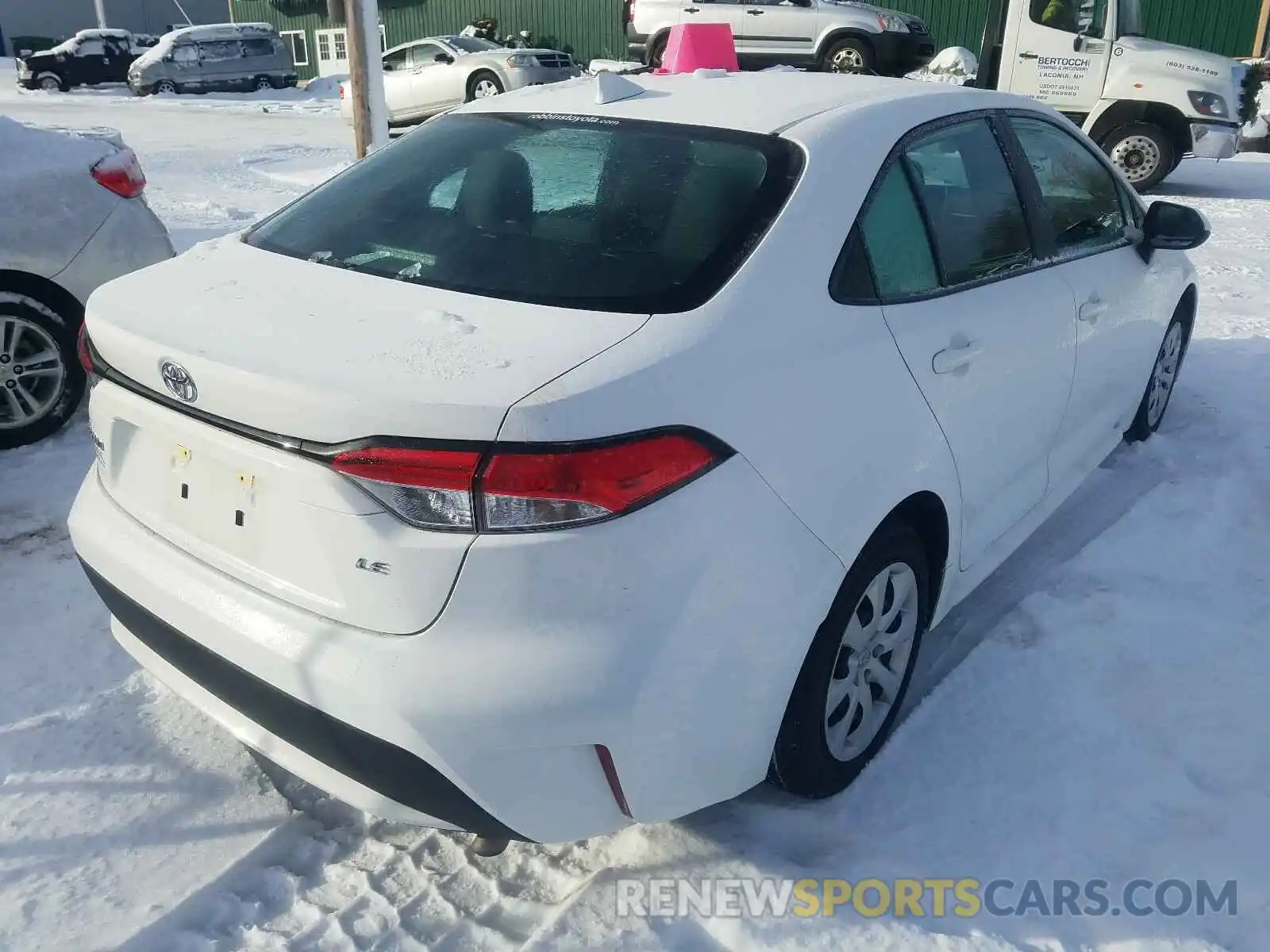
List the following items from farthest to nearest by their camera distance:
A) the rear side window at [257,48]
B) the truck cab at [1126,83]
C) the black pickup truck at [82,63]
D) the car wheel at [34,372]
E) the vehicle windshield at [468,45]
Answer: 1. the black pickup truck at [82,63]
2. the rear side window at [257,48]
3. the vehicle windshield at [468,45]
4. the truck cab at [1126,83]
5. the car wheel at [34,372]

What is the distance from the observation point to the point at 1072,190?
356 centimetres

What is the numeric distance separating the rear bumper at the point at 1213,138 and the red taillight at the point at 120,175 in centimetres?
1072

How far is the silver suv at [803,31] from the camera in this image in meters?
15.5

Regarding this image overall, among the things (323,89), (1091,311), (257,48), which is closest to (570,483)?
(1091,311)

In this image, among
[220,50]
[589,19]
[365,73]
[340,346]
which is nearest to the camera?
[340,346]

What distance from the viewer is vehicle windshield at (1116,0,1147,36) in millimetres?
11352

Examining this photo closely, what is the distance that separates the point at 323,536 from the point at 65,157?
358 centimetres

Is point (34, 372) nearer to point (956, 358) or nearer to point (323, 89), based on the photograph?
point (956, 358)

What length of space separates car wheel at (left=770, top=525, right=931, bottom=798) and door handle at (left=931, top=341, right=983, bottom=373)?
409mm

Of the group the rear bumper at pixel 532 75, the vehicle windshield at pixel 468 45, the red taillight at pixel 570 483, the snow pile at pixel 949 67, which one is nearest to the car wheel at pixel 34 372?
the red taillight at pixel 570 483

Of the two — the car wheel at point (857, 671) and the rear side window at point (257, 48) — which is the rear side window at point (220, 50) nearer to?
the rear side window at point (257, 48)

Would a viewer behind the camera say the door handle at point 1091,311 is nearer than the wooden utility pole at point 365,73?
Yes

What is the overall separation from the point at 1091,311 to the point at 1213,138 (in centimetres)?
965

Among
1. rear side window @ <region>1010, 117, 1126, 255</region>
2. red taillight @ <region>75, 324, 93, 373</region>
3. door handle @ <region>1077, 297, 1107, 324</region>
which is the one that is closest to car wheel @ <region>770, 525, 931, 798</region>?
door handle @ <region>1077, 297, 1107, 324</region>
